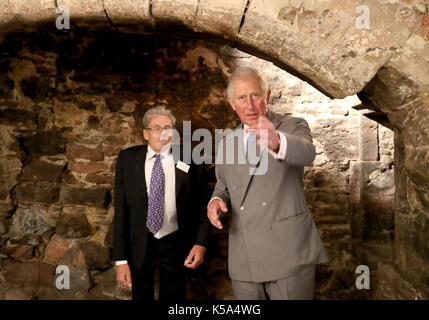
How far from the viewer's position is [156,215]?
79.0 inches

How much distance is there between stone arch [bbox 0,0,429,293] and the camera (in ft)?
4.23

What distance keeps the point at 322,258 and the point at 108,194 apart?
1.85 m

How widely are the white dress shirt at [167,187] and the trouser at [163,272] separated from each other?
52 millimetres

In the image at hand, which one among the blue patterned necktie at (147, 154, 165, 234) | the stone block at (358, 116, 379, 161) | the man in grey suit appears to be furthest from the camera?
the stone block at (358, 116, 379, 161)

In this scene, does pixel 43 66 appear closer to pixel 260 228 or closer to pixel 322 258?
pixel 260 228

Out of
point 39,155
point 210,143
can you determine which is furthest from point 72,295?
point 210,143

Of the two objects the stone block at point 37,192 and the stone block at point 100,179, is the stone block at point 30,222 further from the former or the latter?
the stone block at point 100,179

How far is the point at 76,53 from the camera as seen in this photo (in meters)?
2.58

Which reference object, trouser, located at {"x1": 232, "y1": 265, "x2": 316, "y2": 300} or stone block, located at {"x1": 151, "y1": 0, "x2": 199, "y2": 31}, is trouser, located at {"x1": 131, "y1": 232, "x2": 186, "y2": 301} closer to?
trouser, located at {"x1": 232, "y1": 265, "x2": 316, "y2": 300}

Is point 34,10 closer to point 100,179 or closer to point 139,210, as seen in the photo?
point 139,210

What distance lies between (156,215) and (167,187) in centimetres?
20

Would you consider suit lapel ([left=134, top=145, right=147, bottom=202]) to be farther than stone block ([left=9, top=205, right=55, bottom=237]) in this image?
No

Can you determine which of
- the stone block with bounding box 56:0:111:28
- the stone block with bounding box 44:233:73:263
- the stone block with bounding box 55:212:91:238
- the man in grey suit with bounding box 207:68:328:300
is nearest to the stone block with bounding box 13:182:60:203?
the stone block with bounding box 55:212:91:238

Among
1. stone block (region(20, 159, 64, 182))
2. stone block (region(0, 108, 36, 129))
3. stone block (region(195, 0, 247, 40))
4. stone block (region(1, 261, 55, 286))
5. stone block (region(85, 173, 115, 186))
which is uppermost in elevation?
stone block (region(195, 0, 247, 40))
